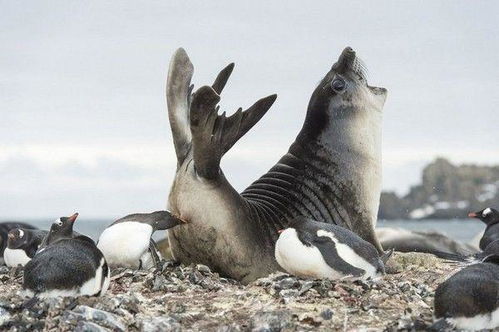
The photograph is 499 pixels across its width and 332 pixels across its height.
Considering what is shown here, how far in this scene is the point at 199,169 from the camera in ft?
26.9

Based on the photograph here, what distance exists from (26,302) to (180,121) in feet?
9.17

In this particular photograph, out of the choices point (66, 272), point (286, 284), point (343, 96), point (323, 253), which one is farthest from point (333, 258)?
point (343, 96)

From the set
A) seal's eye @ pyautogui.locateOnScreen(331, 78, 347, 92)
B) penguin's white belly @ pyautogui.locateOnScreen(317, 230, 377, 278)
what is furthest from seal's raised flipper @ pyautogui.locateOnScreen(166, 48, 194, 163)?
penguin's white belly @ pyautogui.locateOnScreen(317, 230, 377, 278)

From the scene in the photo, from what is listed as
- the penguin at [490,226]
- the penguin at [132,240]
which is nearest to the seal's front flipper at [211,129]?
the penguin at [132,240]

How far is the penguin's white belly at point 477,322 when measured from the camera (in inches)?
234

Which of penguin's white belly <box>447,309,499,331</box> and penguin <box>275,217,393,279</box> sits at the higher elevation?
penguin <box>275,217,393,279</box>

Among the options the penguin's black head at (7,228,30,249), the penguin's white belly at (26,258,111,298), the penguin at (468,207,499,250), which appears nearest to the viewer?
the penguin's white belly at (26,258,111,298)

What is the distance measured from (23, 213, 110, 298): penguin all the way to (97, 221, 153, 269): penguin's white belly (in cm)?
135

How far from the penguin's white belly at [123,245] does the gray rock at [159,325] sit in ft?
7.36

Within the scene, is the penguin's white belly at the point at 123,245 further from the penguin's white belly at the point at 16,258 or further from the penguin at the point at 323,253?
the penguin's white belly at the point at 16,258

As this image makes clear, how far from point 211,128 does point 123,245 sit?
4.36 feet

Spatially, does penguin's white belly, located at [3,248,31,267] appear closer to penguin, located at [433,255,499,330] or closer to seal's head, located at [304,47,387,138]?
seal's head, located at [304,47,387,138]

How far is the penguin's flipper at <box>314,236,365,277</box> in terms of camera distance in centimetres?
732

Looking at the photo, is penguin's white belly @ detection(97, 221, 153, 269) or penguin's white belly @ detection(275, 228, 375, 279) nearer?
penguin's white belly @ detection(275, 228, 375, 279)
